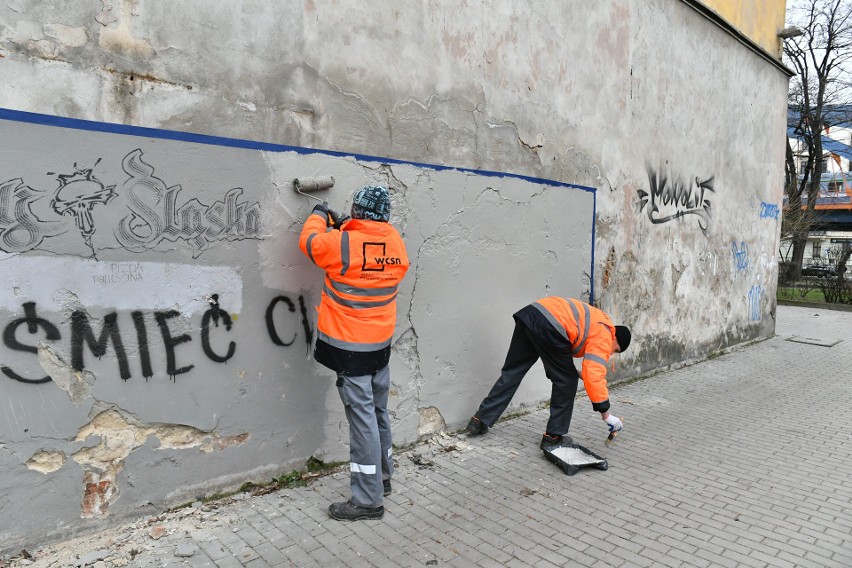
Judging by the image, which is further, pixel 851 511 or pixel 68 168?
pixel 851 511

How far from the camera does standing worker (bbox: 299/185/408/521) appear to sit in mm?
3346

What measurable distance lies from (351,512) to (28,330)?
6.26 feet

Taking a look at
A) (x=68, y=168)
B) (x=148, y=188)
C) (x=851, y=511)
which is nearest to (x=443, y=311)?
(x=148, y=188)

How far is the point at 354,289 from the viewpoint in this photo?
3.37 metres

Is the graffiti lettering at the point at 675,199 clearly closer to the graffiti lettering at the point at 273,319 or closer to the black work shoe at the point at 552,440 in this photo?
the black work shoe at the point at 552,440

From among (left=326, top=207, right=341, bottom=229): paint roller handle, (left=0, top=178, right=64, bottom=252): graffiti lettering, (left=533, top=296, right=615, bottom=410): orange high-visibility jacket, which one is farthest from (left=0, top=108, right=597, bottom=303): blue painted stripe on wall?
(left=533, top=296, right=615, bottom=410): orange high-visibility jacket

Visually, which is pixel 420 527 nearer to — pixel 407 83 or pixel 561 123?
pixel 407 83

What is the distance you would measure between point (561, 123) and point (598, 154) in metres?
0.71

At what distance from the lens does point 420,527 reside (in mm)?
3359

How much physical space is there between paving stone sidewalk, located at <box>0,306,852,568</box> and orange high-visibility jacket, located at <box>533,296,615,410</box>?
674 millimetres

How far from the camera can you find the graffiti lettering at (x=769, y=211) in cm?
Answer: 955

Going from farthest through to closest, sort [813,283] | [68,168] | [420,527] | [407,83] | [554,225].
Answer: [813,283]
[554,225]
[407,83]
[420,527]
[68,168]

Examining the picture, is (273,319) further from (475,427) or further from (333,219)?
(475,427)

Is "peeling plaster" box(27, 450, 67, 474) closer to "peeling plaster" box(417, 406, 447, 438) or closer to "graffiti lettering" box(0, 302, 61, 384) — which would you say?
"graffiti lettering" box(0, 302, 61, 384)
